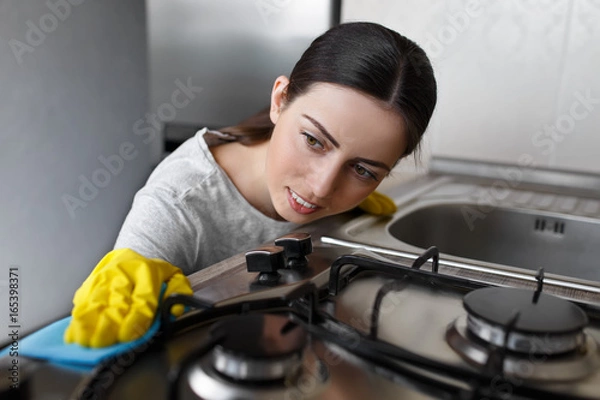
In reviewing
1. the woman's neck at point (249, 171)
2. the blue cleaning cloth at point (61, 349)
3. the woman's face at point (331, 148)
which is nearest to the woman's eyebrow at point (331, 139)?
the woman's face at point (331, 148)

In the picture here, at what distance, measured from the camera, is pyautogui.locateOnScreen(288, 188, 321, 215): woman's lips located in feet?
2.33

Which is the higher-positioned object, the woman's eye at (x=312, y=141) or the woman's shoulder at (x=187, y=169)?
the woman's eye at (x=312, y=141)

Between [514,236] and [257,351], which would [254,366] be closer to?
[257,351]

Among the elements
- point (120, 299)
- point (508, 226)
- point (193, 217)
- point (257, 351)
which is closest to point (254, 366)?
point (257, 351)

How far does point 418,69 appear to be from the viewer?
2.31 feet

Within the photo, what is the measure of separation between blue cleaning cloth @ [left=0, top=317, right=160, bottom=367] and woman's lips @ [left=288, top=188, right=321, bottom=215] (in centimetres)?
35

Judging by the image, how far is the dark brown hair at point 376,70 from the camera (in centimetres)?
67

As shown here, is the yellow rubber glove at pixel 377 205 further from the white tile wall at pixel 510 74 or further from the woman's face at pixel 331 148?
the white tile wall at pixel 510 74

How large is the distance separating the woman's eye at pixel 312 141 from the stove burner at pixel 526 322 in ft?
0.94

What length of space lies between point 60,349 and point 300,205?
395mm

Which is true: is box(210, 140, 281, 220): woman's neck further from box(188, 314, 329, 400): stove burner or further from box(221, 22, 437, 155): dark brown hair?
box(188, 314, 329, 400): stove burner

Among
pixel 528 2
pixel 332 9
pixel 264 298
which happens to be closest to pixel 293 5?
pixel 332 9

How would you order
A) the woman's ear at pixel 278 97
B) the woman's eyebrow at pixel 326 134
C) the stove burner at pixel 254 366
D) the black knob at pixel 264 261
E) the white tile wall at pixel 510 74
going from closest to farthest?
the stove burner at pixel 254 366, the black knob at pixel 264 261, the woman's eyebrow at pixel 326 134, the woman's ear at pixel 278 97, the white tile wall at pixel 510 74

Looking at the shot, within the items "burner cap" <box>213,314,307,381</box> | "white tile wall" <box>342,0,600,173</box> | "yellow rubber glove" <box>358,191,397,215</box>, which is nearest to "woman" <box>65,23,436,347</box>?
"yellow rubber glove" <box>358,191,397,215</box>
